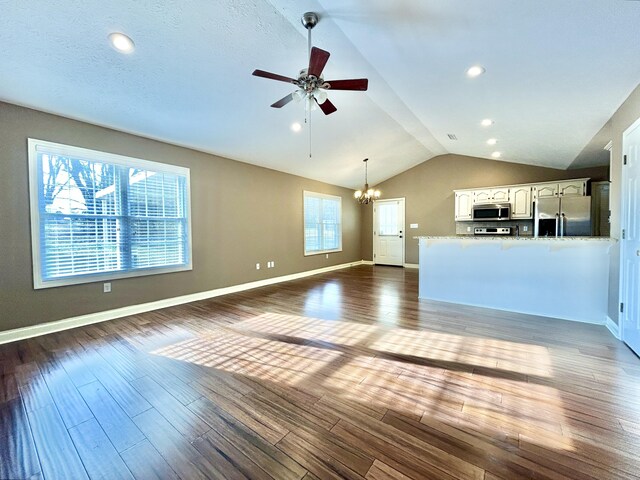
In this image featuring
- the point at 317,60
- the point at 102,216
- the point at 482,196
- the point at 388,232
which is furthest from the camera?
the point at 388,232

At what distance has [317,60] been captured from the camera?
6.97 feet

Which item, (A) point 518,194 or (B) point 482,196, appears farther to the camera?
(B) point 482,196

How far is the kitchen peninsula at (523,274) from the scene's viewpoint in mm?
3383

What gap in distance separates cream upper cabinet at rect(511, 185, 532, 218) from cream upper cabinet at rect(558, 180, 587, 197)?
Answer: 575 mm

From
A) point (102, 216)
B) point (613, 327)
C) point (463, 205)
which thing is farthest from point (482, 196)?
point (102, 216)

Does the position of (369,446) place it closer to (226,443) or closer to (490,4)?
(226,443)

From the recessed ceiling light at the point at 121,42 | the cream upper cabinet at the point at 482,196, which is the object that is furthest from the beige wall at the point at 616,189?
the recessed ceiling light at the point at 121,42

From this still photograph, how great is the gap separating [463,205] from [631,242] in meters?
4.65

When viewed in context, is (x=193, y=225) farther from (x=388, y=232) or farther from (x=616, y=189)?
(x=388, y=232)

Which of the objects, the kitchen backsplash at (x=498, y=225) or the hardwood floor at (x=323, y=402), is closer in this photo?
the hardwood floor at (x=323, y=402)

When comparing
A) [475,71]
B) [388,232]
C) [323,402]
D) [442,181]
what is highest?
[475,71]

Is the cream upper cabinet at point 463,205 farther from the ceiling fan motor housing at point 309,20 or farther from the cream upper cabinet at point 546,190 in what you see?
the ceiling fan motor housing at point 309,20

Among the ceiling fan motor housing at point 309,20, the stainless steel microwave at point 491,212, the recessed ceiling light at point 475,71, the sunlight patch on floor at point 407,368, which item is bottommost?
the sunlight patch on floor at point 407,368

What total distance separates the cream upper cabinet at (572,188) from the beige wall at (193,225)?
5283mm
